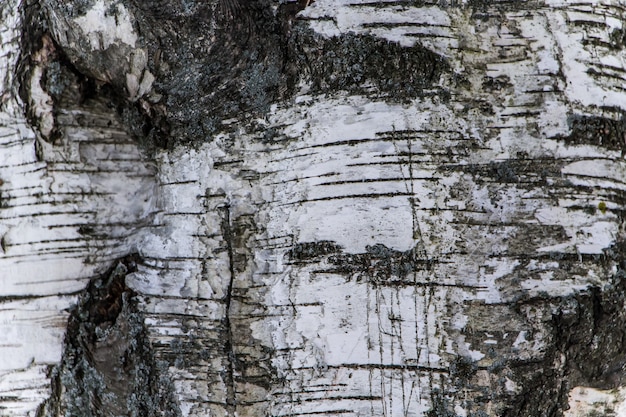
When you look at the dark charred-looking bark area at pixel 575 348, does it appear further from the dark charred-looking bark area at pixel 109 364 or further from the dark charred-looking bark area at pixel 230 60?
the dark charred-looking bark area at pixel 109 364

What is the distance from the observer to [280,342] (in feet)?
3.62

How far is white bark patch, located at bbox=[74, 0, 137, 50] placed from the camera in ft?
3.55

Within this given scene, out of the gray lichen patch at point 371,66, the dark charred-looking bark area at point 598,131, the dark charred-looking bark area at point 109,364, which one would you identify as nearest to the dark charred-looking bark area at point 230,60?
the gray lichen patch at point 371,66

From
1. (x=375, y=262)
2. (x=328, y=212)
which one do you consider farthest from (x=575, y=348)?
(x=328, y=212)

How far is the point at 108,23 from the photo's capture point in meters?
1.09

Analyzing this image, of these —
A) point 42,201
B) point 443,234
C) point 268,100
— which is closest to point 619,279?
point 443,234

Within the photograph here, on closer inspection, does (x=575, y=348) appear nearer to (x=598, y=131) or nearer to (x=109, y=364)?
(x=598, y=131)

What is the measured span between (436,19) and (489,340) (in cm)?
66

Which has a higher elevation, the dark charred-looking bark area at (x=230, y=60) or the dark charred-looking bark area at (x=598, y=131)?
the dark charred-looking bark area at (x=230, y=60)

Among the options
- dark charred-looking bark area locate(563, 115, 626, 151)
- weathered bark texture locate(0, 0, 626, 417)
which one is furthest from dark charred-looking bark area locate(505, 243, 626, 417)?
dark charred-looking bark area locate(563, 115, 626, 151)

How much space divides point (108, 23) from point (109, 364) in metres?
0.74

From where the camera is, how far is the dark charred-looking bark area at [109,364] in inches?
45.5

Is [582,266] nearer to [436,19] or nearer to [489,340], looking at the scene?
[489,340]

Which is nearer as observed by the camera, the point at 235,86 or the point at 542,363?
the point at 542,363
